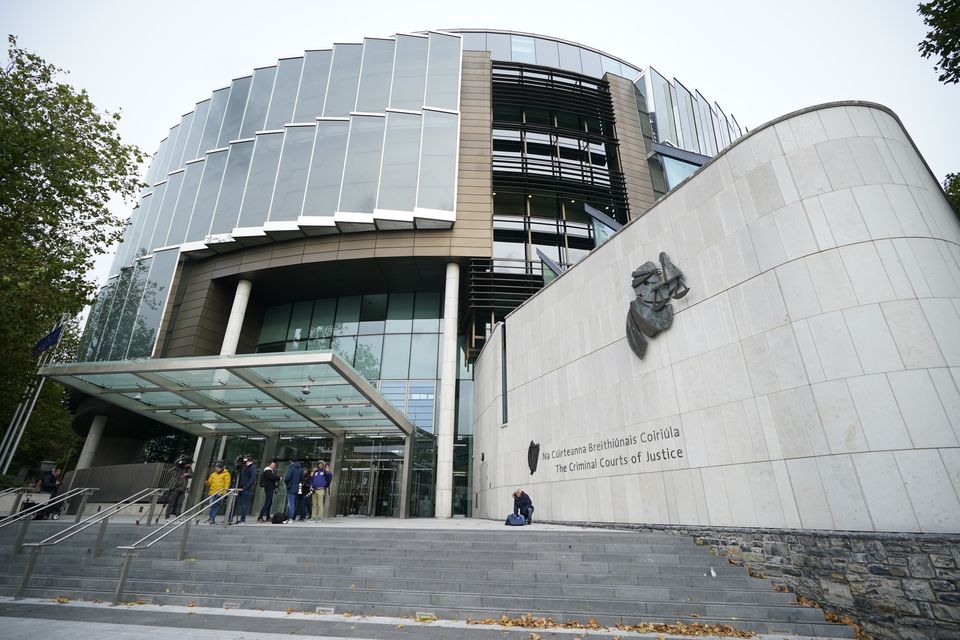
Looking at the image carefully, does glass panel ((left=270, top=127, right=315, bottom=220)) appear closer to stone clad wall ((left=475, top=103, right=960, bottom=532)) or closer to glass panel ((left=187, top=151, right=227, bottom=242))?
glass panel ((left=187, top=151, right=227, bottom=242))

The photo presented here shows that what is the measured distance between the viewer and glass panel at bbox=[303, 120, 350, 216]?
21953 millimetres

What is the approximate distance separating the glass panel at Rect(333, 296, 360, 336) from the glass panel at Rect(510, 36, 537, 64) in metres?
19.7

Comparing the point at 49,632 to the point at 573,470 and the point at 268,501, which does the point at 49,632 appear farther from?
the point at 573,470

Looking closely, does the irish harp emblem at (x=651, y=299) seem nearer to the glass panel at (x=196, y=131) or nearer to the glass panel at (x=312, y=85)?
the glass panel at (x=312, y=85)

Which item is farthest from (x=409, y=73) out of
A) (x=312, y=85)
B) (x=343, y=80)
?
(x=312, y=85)

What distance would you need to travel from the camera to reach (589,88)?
27.9m

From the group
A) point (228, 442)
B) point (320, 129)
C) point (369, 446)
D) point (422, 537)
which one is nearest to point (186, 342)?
point (228, 442)

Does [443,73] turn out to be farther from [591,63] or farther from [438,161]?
[591,63]

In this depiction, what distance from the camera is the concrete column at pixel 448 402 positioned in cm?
1955

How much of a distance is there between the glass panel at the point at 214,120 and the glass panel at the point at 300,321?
11.1 meters

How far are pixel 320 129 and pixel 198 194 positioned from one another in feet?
27.4

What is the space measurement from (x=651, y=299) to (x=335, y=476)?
45.3 ft

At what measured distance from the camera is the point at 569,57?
3067cm

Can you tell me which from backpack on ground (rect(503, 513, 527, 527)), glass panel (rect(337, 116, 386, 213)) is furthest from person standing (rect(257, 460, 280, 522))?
glass panel (rect(337, 116, 386, 213))
